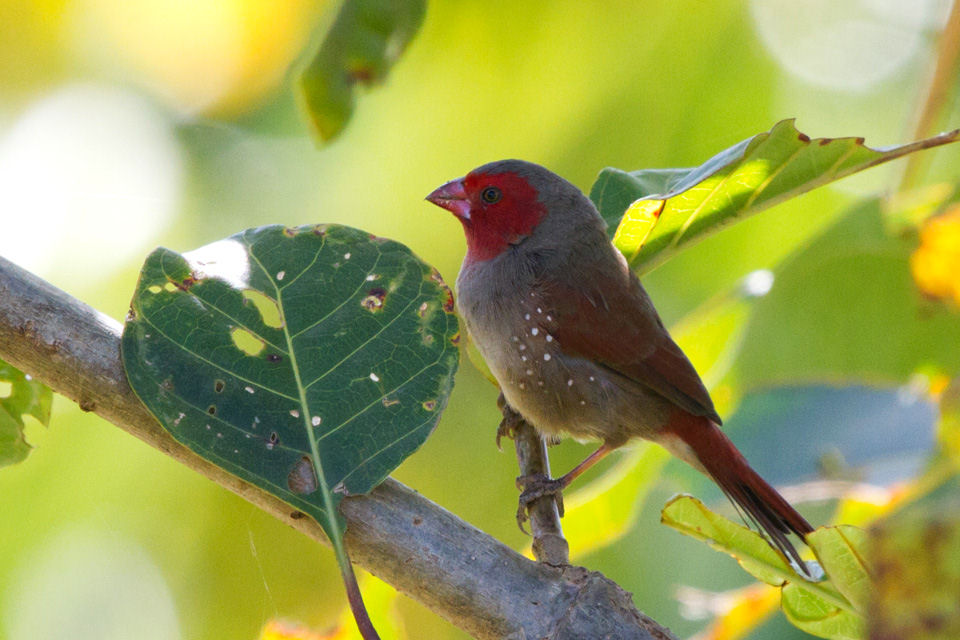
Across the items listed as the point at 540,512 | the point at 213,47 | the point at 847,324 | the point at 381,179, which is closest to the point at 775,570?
the point at 540,512

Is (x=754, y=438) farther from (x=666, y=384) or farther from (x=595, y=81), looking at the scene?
(x=595, y=81)

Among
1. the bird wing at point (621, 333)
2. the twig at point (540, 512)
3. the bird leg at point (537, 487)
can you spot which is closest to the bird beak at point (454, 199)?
the bird wing at point (621, 333)

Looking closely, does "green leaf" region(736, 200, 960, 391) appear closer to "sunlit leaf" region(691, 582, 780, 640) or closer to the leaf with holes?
"sunlit leaf" region(691, 582, 780, 640)

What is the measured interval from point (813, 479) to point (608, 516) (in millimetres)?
677

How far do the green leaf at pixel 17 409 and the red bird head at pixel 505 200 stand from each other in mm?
1528

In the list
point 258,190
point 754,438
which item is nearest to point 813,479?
point 754,438

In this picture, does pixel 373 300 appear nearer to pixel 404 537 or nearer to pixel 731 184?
pixel 404 537

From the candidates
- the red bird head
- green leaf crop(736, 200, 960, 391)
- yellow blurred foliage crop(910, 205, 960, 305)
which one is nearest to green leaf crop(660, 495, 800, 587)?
green leaf crop(736, 200, 960, 391)

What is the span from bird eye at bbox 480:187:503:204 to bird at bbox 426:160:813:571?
0.22 metres

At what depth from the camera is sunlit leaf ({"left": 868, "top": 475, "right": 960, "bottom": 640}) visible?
649mm

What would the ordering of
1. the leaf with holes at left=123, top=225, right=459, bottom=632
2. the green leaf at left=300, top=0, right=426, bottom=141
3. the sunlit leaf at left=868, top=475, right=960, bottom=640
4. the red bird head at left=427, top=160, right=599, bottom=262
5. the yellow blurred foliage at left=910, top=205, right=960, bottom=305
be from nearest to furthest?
the sunlit leaf at left=868, top=475, right=960, bottom=640 < the leaf with holes at left=123, top=225, right=459, bottom=632 < the green leaf at left=300, top=0, right=426, bottom=141 < the yellow blurred foliage at left=910, top=205, right=960, bottom=305 < the red bird head at left=427, top=160, right=599, bottom=262

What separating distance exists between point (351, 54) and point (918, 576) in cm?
175

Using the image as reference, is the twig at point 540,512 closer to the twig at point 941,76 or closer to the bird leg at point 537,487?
the bird leg at point 537,487

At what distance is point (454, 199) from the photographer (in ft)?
10.4
